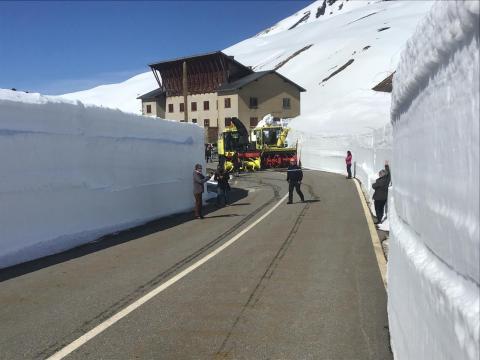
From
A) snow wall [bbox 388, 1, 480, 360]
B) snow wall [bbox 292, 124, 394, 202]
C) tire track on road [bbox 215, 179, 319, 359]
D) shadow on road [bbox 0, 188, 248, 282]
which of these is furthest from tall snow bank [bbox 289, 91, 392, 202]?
snow wall [bbox 388, 1, 480, 360]

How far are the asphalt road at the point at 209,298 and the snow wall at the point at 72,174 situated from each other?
59 cm

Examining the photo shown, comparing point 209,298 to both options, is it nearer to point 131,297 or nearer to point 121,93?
point 131,297

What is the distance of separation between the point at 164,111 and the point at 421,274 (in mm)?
72711

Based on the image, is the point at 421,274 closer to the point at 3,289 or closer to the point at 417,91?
the point at 417,91

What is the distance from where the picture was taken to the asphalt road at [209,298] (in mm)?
5195

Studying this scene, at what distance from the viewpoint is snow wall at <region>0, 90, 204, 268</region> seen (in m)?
9.87

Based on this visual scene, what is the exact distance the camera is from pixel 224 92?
6519cm

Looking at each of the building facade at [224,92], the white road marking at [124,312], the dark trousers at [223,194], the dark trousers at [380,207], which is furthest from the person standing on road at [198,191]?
the building facade at [224,92]

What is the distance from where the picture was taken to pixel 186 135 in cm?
1805

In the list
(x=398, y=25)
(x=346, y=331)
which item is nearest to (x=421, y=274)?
(x=346, y=331)

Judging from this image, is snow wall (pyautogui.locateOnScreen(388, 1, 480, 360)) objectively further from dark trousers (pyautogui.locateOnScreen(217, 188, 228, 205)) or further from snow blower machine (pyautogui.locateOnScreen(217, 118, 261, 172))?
snow blower machine (pyautogui.locateOnScreen(217, 118, 261, 172))

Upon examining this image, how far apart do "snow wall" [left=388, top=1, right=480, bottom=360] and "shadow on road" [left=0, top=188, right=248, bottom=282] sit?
702cm

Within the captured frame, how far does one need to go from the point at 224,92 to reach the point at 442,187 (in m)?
63.7

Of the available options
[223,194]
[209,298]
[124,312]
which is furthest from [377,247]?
[223,194]
